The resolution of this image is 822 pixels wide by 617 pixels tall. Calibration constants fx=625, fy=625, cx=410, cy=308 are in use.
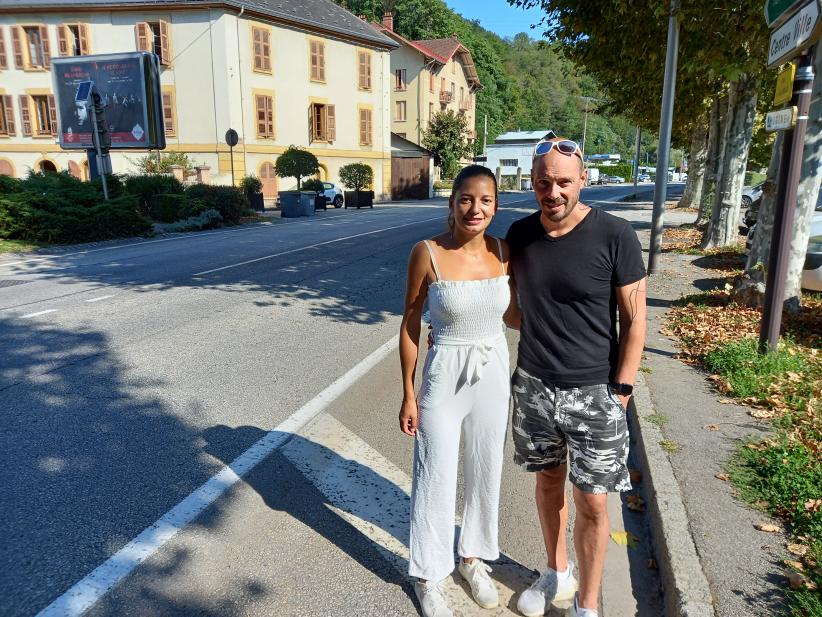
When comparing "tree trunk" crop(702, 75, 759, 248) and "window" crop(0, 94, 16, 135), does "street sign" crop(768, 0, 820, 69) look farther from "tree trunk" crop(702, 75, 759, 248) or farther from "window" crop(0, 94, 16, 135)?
"window" crop(0, 94, 16, 135)

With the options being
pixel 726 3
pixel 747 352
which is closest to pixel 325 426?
pixel 747 352

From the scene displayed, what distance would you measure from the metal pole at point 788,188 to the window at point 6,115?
40356mm

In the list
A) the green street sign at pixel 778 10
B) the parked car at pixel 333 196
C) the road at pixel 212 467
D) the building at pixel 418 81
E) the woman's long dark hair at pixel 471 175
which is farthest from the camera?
the building at pixel 418 81

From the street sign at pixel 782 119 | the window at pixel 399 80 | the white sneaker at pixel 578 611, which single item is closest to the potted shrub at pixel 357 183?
the window at pixel 399 80

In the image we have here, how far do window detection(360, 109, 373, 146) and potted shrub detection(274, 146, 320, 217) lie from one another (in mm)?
9841

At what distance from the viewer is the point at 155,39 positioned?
3247 centimetres

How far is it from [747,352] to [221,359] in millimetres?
4926

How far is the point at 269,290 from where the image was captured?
9.65 metres

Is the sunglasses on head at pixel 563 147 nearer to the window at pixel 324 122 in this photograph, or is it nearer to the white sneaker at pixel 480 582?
the white sneaker at pixel 480 582

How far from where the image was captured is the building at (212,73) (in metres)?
32.3

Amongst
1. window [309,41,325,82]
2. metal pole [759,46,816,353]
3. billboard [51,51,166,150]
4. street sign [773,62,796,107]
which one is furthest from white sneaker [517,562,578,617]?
window [309,41,325,82]

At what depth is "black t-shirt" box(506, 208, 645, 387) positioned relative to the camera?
2398 mm

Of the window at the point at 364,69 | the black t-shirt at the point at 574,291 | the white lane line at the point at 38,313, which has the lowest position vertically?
the white lane line at the point at 38,313

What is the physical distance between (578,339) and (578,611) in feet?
3.71
